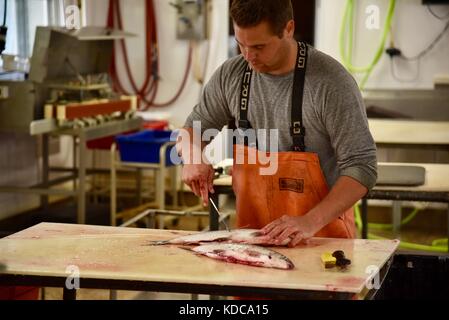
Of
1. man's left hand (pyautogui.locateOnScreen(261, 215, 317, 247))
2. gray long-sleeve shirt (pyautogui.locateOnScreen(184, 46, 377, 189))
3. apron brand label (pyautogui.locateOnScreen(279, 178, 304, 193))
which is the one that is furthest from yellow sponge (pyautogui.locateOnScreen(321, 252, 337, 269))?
apron brand label (pyautogui.locateOnScreen(279, 178, 304, 193))

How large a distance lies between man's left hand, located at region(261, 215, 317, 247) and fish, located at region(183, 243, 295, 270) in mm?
64

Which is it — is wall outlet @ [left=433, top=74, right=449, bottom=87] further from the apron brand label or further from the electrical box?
the apron brand label

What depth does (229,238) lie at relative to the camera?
2.26 meters

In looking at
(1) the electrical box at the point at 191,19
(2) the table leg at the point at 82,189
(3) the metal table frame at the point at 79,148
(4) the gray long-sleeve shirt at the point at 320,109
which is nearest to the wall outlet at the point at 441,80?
(1) the electrical box at the point at 191,19

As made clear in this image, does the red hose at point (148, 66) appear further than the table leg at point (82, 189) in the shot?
Yes

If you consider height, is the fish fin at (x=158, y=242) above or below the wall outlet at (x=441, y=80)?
below

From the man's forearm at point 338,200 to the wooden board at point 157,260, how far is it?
0.10 m

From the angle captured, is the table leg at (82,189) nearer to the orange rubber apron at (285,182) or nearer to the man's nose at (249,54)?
the orange rubber apron at (285,182)

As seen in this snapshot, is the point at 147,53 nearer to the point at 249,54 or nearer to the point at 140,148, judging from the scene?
the point at 140,148

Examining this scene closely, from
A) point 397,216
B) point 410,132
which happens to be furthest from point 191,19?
point 397,216

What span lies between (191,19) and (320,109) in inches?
168

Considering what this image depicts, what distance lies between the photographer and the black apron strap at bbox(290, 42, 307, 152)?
2379 millimetres

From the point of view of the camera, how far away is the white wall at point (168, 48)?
21.5 feet
